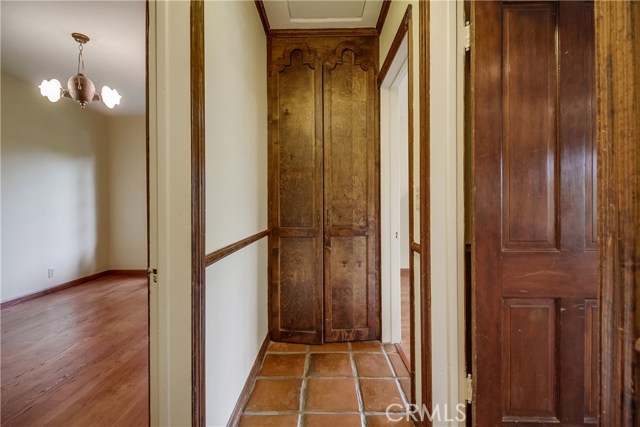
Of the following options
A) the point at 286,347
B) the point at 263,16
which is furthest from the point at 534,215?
the point at 263,16

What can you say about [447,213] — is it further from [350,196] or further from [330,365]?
[330,365]

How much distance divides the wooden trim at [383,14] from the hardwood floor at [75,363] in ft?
10.2

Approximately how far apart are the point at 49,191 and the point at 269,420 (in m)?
4.57

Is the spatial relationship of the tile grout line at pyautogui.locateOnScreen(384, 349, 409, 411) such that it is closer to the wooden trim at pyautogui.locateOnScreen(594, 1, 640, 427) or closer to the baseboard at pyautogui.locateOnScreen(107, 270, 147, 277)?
the wooden trim at pyautogui.locateOnScreen(594, 1, 640, 427)

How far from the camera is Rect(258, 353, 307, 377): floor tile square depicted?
2117 millimetres

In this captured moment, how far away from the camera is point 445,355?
1352 millimetres

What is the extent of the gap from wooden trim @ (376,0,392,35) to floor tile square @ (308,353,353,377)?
2666 mm

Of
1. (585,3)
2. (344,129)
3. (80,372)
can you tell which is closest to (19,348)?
(80,372)

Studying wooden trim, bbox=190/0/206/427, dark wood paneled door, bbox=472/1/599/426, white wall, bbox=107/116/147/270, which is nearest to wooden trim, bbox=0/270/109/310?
white wall, bbox=107/116/147/270

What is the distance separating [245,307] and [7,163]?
4000 mm

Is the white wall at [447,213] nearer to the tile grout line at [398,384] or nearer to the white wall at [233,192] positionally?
the tile grout line at [398,384]

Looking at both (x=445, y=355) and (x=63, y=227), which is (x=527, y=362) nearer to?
(x=445, y=355)

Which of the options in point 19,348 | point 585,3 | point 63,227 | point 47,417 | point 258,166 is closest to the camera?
point 585,3

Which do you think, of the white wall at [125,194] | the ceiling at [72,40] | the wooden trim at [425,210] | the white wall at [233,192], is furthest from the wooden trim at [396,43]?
the white wall at [125,194]
